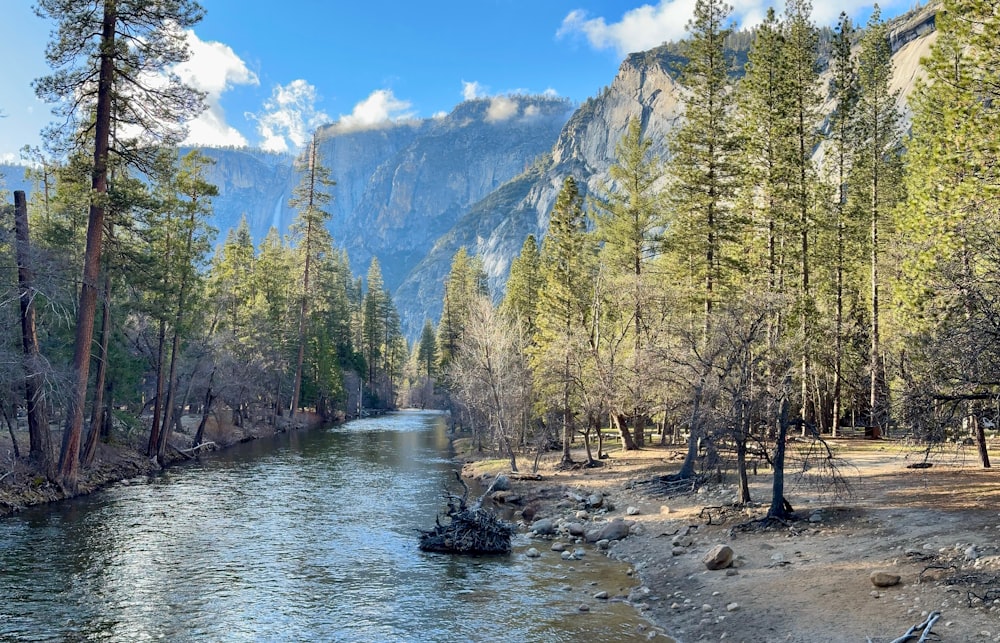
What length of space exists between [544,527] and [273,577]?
27.9 ft

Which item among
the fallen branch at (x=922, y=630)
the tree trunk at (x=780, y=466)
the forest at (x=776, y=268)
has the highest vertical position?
the forest at (x=776, y=268)

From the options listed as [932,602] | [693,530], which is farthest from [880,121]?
[932,602]

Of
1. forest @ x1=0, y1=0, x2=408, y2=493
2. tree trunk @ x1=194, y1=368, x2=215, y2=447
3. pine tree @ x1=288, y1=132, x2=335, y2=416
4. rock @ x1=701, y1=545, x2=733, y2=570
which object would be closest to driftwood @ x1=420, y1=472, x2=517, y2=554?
rock @ x1=701, y1=545, x2=733, y2=570

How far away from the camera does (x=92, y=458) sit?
28750mm

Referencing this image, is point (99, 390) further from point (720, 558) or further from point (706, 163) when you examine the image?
point (706, 163)

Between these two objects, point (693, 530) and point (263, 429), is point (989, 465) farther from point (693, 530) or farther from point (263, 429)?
point (263, 429)

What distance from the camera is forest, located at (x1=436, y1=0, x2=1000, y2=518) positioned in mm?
14055

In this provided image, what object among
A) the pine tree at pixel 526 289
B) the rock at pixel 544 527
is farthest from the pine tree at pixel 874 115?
the pine tree at pixel 526 289

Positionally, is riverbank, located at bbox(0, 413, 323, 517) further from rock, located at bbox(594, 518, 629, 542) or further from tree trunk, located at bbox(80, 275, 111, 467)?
rock, located at bbox(594, 518, 629, 542)

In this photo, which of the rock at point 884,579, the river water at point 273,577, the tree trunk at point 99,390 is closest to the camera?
the rock at point 884,579

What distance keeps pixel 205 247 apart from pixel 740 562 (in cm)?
3138

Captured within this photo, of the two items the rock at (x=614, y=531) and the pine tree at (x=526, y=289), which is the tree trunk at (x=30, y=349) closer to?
the rock at (x=614, y=531)

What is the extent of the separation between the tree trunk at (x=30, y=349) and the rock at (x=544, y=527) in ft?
54.8

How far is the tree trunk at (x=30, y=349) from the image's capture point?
21.7 meters
